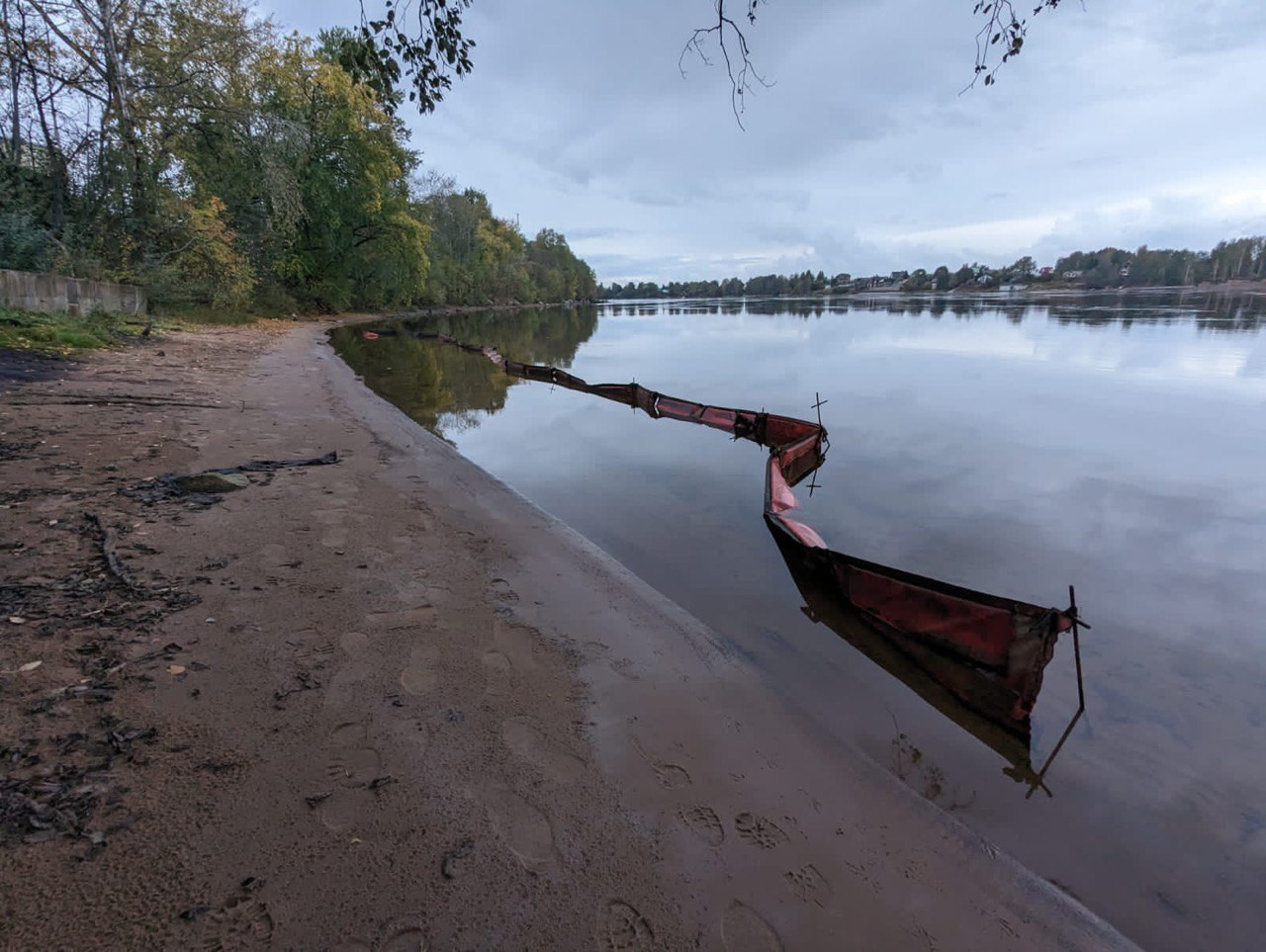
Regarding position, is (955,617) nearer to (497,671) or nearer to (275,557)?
Answer: (497,671)

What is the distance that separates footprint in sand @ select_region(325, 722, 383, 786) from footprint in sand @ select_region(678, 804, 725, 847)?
1489 mm

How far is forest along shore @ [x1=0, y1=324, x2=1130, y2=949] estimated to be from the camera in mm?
2045

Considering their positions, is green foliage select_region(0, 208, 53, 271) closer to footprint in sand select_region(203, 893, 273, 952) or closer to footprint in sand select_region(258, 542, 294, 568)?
footprint in sand select_region(258, 542, 294, 568)

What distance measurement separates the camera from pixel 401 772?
2.67 meters

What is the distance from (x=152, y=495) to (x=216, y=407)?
520 cm

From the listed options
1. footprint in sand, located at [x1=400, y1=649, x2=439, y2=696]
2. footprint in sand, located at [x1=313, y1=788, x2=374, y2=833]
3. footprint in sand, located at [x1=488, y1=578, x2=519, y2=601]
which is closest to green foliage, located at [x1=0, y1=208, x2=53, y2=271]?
footprint in sand, located at [x1=488, y1=578, x2=519, y2=601]

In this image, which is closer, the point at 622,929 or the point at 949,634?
the point at 622,929

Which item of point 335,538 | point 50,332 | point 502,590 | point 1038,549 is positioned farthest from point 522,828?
point 50,332

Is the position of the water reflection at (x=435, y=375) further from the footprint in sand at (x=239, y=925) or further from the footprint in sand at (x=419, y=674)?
the footprint in sand at (x=239, y=925)

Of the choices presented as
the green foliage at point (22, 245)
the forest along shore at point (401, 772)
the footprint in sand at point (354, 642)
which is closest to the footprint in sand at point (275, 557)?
the forest along shore at point (401, 772)

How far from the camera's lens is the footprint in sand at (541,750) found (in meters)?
2.89

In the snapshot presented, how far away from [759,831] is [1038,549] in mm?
7275

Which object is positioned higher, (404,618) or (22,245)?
(22,245)

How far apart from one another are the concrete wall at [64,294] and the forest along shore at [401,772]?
41.0ft
